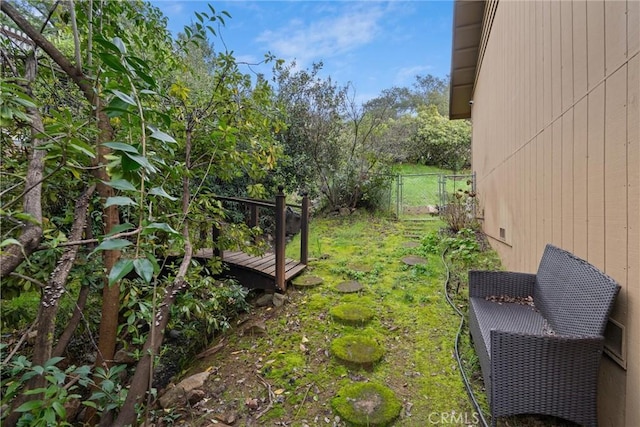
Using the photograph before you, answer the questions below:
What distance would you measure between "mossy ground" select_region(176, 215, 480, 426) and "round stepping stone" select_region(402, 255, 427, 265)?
0.18m

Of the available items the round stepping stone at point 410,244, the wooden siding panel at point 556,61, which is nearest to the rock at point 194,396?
the wooden siding panel at point 556,61

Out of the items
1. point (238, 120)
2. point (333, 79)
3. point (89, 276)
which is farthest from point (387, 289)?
point (333, 79)

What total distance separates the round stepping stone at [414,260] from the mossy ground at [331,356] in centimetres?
18

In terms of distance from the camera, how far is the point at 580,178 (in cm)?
223

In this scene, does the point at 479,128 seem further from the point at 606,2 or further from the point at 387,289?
the point at 606,2

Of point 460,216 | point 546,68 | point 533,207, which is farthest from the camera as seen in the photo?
point 460,216

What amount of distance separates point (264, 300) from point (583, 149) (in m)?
3.58

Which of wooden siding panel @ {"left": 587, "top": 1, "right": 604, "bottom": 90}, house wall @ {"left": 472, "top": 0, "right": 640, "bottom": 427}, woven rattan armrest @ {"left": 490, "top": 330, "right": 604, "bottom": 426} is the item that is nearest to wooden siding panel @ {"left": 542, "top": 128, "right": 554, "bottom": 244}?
house wall @ {"left": 472, "top": 0, "right": 640, "bottom": 427}

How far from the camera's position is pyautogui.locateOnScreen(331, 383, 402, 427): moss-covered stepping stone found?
211 centimetres

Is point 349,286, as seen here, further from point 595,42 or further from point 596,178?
point 595,42

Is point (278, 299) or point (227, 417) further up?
point (278, 299)

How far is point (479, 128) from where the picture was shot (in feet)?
25.8

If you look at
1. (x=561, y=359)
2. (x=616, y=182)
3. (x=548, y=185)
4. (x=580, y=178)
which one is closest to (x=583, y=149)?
(x=580, y=178)

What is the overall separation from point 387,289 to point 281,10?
5026mm
